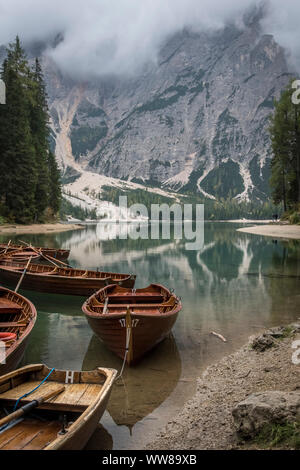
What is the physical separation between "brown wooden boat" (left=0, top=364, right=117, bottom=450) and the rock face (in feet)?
7.45

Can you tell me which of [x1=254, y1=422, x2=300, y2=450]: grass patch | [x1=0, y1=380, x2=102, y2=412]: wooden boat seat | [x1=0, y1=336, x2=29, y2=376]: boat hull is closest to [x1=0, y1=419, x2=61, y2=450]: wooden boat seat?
[x1=0, y1=380, x2=102, y2=412]: wooden boat seat

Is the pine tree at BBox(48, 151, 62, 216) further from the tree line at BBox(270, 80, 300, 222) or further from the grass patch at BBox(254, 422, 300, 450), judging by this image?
the grass patch at BBox(254, 422, 300, 450)

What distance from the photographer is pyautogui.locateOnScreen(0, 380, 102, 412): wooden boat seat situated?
547cm

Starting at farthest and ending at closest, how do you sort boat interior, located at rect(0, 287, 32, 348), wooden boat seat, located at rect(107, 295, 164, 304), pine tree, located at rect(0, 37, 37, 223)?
pine tree, located at rect(0, 37, 37, 223), wooden boat seat, located at rect(107, 295, 164, 304), boat interior, located at rect(0, 287, 32, 348)

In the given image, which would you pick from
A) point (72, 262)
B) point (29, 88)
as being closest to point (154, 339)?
point (72, 262)

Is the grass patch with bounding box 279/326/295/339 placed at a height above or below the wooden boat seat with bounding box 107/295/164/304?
below

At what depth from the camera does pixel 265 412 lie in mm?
4918

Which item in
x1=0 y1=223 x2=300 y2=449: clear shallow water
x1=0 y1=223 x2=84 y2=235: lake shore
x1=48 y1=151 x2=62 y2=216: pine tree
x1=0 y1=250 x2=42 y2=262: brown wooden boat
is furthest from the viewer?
x1=48 y1=151 x2=62 y2=216: pine tree

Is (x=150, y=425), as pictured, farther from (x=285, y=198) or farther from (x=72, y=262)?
(x=285, y=198)

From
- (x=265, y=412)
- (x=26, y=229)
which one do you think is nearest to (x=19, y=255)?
(x=265, y=412)

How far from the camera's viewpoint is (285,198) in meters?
61.2

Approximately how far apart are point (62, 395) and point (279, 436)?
364 cm

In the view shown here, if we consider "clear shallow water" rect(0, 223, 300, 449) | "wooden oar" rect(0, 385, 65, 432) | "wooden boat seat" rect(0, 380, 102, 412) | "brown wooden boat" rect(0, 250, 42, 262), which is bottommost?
"clear shallow water" rect(0, 223, 300, 449)
